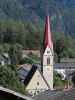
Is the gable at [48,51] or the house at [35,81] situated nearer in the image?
the house at [35,81]

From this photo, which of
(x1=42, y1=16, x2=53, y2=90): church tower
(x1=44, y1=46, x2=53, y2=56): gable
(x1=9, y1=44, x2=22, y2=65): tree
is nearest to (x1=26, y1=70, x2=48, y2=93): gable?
(x1=42, y1=16, x2=53, y2=90): church tower

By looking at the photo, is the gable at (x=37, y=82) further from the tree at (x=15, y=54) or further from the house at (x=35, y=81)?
the tree at (x=15, y=54)

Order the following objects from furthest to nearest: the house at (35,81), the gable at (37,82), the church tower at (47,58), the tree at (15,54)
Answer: the tree at (15,54) < the church tower at (47,58) < the gable at (37,82) < the house at (35,81)

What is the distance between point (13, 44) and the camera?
316ft

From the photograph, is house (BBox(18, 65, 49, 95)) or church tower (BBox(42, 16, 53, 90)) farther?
church tower (BBox(42, 16, 53, 90))

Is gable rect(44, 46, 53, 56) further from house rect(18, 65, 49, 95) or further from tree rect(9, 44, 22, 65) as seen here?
tree rect(9, 44, 22, 65)

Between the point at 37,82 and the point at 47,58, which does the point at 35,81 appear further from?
the point at 47,58

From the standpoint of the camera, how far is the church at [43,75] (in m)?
47.0

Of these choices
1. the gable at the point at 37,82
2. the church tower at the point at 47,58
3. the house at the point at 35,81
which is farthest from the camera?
the church tower at the point at 47,58

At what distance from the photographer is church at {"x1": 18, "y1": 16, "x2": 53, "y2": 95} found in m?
47.0

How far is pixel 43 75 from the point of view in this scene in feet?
168

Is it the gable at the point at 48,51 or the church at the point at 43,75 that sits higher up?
the gable at the point at 48,51

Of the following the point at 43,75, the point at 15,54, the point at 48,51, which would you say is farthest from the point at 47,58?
the point at 15,54

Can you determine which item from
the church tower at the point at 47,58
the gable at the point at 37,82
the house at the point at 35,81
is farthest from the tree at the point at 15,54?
the gable at the point at 37,82
